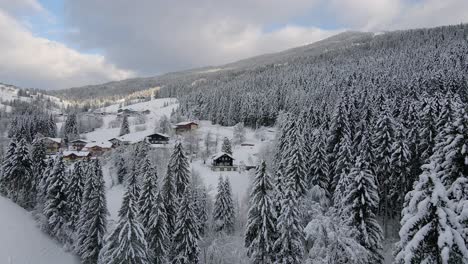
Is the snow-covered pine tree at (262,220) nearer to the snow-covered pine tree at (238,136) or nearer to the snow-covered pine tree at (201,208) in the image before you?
the snow-covered pine tree at (201,208)

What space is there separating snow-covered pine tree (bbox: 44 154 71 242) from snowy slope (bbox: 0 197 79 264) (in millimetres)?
1662

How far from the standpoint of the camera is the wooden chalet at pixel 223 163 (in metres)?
79.9

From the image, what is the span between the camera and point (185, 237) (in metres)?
37.3

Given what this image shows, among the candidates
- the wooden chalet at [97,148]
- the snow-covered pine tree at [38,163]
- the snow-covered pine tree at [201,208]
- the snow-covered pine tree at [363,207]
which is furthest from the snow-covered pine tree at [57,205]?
the wooden chalet at [97,148]

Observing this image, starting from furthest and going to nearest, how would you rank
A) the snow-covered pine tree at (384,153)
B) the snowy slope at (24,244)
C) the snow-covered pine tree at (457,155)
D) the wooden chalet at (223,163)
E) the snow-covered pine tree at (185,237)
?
the wooden chalet at (223,163) → the snow-covered pine tree at (384,153) → the snowy slope at (24,244) → the snow-covered pine tree at (185,237) → the snow-covered pine tree at (457,155)

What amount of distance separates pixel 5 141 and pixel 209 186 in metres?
105

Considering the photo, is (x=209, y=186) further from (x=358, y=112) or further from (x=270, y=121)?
(x=270, y=121)

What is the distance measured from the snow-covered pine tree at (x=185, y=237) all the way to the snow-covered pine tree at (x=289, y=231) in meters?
11.6

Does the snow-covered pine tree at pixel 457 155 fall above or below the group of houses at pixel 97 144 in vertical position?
above

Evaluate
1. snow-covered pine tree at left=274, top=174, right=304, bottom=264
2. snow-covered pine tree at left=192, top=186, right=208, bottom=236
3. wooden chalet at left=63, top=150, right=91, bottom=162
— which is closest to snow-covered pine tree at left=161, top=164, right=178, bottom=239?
snow-covered pine tree at left=192, top=186, right=208, bottom=236

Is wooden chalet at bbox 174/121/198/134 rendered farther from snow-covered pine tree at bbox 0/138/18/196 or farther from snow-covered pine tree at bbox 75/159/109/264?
snow-covered pine tree at bbox 75/159/109/264

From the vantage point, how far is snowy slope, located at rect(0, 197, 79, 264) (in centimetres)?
4031

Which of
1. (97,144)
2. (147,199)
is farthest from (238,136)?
(147,199)

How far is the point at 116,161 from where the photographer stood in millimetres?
84438
